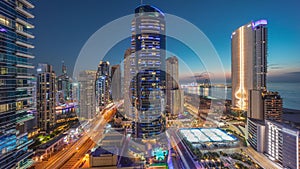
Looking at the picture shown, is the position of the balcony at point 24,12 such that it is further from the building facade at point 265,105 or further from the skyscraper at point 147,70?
the building facade at point 265,105

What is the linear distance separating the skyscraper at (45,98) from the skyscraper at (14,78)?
6.27 m

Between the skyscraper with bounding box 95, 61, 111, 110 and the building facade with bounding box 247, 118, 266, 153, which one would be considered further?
the skyscraper with bounding box 95, 61, 111, 110

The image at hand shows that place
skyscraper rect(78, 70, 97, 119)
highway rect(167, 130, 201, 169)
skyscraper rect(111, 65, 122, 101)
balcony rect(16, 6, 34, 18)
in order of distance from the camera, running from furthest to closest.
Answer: skyscraper rect(111, 65, 122, 101), skyscraper rect(78, 70, 97, 119), highway rect(167, 130, 201, 169), balcony rect(16, 6, 34, 18)

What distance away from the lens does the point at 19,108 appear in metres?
3.83

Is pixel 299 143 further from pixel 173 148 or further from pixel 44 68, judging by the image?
pixel 44 68

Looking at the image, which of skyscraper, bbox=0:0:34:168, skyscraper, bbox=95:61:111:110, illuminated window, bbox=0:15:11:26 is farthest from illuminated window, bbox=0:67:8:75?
skyscraper, bbox=95:61:111:110

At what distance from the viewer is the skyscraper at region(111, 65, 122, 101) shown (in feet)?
65.5

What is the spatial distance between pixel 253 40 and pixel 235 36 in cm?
210

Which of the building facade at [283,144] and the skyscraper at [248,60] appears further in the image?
the skyscraper at [248,60]

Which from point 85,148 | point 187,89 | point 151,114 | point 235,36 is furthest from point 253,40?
point 187,89

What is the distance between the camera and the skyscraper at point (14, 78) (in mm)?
3340

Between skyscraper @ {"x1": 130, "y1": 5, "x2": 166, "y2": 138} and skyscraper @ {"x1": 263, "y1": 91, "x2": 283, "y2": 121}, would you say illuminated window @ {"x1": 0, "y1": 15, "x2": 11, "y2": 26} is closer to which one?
skyscraper @ {"x1": 130, "y1": 5, "x2": 166, "y2": 138}

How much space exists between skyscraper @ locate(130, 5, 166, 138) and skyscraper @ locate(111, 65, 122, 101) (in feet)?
39.5

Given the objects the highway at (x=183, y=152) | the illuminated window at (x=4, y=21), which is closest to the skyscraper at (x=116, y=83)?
the highway at (x=183, y=152)
